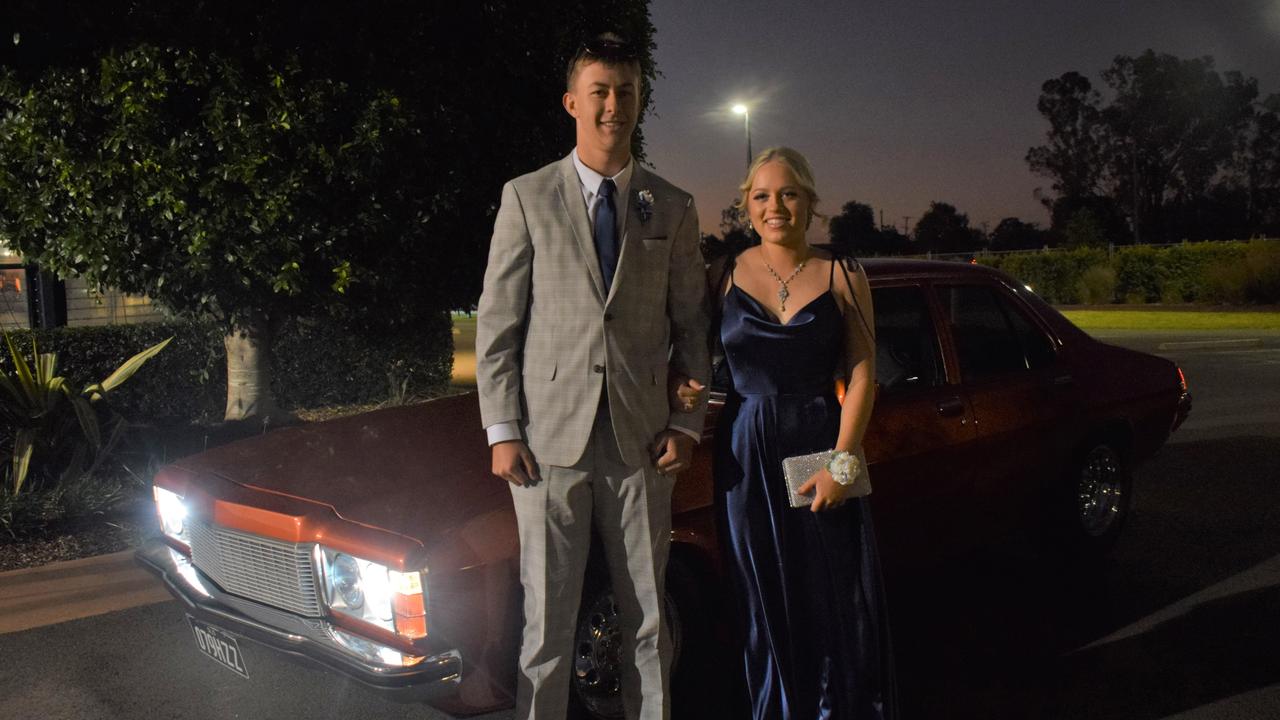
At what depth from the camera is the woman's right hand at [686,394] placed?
289 cm

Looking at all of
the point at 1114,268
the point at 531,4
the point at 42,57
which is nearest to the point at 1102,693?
the point at 531,4

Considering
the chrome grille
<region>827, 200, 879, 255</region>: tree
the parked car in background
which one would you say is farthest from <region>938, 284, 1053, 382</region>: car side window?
<region>827, 200, 879, 255</region>: tree

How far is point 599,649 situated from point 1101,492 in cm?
318

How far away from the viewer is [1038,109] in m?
67.3

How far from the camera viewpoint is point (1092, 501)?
5.27 meters

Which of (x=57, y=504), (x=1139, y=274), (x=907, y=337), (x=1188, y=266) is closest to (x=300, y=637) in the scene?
(x=907, y=337)

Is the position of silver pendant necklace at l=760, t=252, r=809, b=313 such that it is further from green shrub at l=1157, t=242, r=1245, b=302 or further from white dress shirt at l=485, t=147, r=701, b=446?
green shrub at l=1157, t=242, r=1245, b=302

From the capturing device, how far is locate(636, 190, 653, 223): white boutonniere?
2816 mm

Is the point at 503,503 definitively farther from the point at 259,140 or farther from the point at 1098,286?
the point at 1098,286

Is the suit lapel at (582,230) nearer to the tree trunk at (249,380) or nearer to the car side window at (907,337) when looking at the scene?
the car side window at (907,337)

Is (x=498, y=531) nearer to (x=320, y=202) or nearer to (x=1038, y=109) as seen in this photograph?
(x=320, y=202)

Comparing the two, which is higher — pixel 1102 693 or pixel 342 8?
pixel 342 8

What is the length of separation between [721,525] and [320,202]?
203 inches

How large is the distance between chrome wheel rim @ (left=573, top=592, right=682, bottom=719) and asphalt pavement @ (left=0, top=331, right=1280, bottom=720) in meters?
0.62
